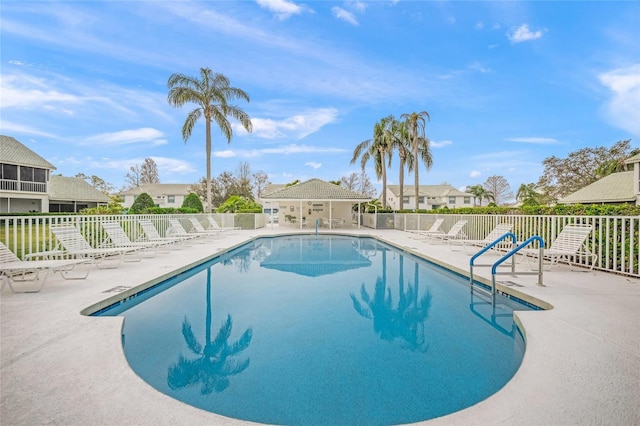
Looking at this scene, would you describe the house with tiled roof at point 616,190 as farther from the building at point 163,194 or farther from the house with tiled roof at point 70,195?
the building at point 163,194

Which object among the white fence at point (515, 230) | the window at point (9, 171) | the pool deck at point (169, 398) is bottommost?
the pool deck at point (169, 398)

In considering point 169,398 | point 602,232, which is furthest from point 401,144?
point 169,398

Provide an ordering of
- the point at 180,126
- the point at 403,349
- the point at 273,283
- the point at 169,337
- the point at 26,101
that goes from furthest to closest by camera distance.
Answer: the point at 180,126 → the point at 26,101 → the point at 273,283 → the point at 169,337 → the point at 403,349

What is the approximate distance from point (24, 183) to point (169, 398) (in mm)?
34075

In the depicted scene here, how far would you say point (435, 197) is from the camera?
58469mm

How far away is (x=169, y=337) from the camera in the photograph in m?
4.33

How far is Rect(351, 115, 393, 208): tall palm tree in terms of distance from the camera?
29522 mm

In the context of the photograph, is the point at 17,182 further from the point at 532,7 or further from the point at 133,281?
the point at 532,7

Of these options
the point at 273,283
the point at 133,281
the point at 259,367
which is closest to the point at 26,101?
the point at 133,281

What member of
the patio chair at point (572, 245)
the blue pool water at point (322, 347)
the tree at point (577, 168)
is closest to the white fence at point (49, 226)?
the blue pool water at point (322, 347)

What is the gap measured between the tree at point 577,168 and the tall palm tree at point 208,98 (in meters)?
36.0

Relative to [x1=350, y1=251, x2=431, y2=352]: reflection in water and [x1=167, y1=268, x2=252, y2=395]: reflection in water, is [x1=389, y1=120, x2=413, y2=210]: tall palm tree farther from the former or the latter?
[x1=167, y1=268, x2=252, y2=395]: reflection in water

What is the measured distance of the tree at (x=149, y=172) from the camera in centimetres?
5922

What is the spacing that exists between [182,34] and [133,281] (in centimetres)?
1275
